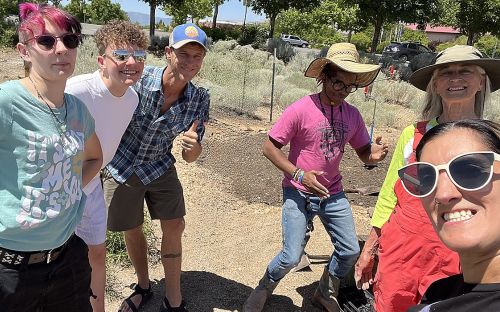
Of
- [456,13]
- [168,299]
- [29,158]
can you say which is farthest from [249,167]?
[456,13]

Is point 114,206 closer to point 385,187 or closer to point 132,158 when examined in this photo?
point 132,158

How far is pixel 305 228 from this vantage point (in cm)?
304

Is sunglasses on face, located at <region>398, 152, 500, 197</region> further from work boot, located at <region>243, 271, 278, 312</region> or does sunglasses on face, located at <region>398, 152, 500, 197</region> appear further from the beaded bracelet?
work boot, located at <region>243, 271, 278, 312</region>

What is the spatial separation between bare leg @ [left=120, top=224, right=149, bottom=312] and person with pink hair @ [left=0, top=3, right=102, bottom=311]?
3.46ft

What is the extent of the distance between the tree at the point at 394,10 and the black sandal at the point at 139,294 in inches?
806

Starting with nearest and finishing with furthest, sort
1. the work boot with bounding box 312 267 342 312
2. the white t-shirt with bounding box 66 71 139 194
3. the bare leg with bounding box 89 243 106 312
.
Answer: the white t-shirt with bounding box 66 71 139 194
the bare leg with bounding box 89 243 106 312
the work boot with bounding box 312 267 342 312

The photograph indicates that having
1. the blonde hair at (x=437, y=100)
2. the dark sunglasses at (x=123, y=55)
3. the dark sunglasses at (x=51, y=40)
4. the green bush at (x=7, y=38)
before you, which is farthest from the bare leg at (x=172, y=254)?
the green bush at (x=7, y=38)

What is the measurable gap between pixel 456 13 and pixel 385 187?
82.2 ft

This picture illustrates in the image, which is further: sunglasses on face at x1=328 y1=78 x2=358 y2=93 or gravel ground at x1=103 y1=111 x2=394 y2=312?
gravel ground at x1=103 y1=111 x2=394 y2=312

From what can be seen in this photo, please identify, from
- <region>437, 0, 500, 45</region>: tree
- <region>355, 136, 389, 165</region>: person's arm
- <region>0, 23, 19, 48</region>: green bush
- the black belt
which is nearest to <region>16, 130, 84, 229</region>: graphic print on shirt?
the black belt

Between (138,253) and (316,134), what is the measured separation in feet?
4.66

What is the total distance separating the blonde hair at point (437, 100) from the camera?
230 cm

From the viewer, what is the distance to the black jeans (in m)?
1.93

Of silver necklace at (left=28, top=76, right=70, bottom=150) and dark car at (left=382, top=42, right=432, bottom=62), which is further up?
silver necklace at (left=28, top=76, right=70, bottom=150)
